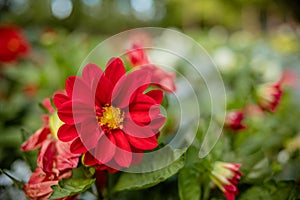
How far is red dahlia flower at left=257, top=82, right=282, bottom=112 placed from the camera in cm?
66

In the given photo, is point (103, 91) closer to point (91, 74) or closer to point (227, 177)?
point (91, 74)

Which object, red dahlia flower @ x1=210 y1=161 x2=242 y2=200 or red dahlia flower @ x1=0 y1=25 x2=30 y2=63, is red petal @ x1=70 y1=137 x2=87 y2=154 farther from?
red dahlia flower @ x1=0 y1=25 x2=30 y2=63

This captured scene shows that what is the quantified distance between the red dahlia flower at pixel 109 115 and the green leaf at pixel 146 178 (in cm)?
4

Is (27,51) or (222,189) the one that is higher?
(27,51)

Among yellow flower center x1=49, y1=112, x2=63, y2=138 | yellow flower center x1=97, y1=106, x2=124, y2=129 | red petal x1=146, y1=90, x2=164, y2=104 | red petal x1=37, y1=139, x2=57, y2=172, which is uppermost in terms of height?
red petal x1=146, y1=90, x2=164, y2=104

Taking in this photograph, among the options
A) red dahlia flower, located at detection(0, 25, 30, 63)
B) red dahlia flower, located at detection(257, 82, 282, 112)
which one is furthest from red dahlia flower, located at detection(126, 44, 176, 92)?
red dahlia flower, located at detection(0, 25, 30, 63)

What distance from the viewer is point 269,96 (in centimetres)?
67

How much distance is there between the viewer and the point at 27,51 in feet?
5.29

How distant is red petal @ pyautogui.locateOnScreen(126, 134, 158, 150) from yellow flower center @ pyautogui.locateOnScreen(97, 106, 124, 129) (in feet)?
0.07

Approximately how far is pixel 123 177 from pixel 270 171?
0.18 metres

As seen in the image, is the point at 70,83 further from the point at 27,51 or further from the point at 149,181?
the point at 27,51

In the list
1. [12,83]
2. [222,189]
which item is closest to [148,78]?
[222,189]

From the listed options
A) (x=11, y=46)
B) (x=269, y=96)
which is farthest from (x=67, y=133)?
(x=11, y=46)

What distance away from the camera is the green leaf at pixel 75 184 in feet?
1.20
